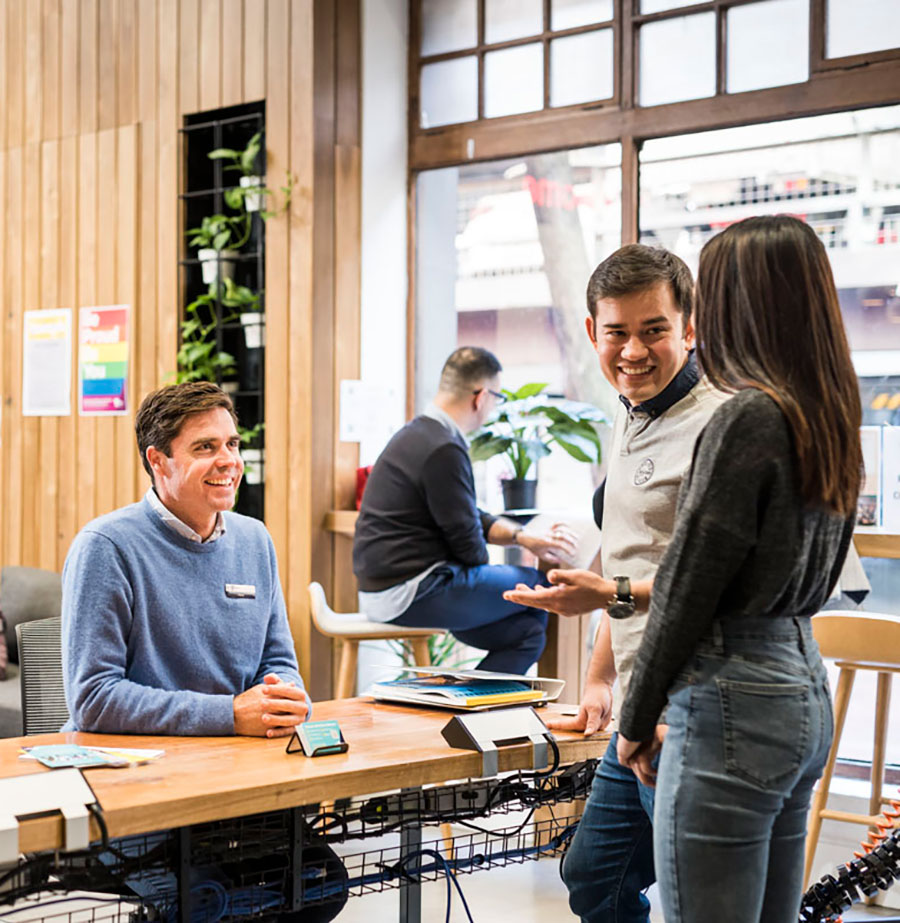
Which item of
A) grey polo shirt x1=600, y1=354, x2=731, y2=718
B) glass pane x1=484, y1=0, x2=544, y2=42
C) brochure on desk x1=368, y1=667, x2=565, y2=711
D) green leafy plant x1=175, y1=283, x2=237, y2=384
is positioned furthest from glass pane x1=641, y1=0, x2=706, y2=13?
brochure on desk x1=368, y1=667, x2=565, y2=711

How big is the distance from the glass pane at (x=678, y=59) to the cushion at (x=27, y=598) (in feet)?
10.3

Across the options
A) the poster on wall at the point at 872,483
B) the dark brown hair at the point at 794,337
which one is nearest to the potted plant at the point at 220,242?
the poster on wall at the point at 872,483

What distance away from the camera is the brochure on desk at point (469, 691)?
2426 millimetres

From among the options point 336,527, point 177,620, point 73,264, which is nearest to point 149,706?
point 177,620

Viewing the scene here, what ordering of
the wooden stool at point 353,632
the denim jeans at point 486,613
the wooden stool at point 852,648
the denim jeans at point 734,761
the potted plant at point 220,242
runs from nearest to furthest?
1. the denim jeans at point 734,761
2. the wooden stool at point 852,648
3. the denim jeans at point 486,613
4. the wooden stool at point 353,632
5. the potted plant at point 220,242

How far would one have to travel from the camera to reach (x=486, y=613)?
415cm

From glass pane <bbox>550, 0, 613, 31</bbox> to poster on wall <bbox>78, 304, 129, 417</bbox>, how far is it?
226 centimetres

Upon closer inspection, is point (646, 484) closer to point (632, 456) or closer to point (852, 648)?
point (632, 456)

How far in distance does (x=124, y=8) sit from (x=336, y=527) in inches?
103

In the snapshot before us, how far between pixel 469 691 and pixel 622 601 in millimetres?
681

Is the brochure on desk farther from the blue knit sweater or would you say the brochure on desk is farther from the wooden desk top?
the blue knit sweater

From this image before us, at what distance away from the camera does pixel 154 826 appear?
5.64 ft

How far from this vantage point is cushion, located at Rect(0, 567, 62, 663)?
5.28 m

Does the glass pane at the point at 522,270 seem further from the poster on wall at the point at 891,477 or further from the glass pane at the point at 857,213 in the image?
the poster on wall at the point at 891,477
